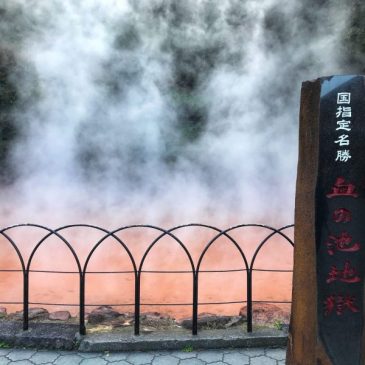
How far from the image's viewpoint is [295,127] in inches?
425

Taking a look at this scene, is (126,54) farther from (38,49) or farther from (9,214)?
(9,214)

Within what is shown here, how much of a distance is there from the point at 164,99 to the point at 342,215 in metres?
9.61

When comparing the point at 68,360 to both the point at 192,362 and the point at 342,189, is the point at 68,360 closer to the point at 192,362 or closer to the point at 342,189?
the point at 192,362

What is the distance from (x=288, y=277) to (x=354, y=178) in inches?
168

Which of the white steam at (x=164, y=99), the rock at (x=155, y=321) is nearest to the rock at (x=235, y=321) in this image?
the rock at (x=155, y=321)

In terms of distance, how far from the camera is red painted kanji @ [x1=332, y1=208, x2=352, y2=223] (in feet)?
7.61

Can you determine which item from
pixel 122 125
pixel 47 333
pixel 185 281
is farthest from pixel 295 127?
pixel 47 333

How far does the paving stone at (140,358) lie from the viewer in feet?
11.1

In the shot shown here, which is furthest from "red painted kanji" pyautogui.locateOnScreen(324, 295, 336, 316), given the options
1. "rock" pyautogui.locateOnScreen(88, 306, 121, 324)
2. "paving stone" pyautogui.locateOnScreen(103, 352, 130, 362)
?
"rock" pyautogui.locateOnScreen(88, 306, 121, 324)

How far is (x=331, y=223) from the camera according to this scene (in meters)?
2.34

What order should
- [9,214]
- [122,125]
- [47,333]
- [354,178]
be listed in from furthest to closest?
[122,125], [9,214], [47,333], [354,178]

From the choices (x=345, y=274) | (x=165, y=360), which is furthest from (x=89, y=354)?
(x=345, y=274)

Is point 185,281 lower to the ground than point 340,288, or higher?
lower

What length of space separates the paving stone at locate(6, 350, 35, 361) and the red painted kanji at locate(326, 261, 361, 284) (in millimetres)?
2519
